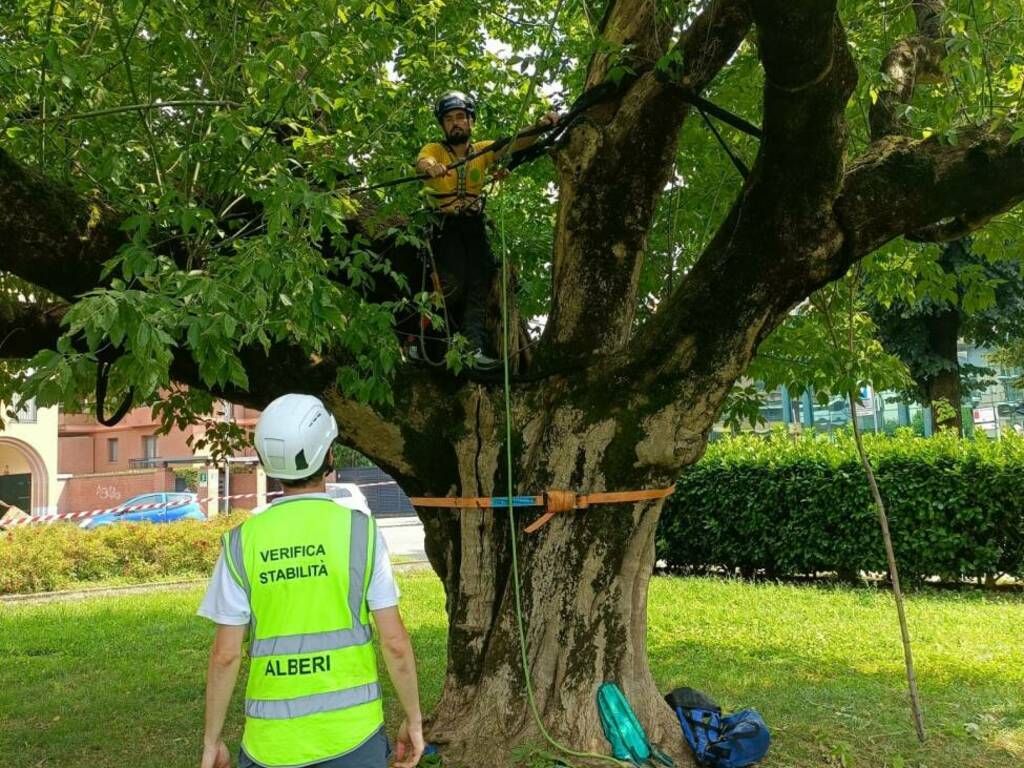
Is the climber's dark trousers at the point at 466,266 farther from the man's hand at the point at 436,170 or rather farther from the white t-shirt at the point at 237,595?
the white t-shirt at the point at 237,595

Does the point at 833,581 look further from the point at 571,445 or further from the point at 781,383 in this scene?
the point at 571,445

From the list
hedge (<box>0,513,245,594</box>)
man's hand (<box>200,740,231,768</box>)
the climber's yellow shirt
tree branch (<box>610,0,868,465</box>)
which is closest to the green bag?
tree branch (<box>610,0,868,465</box>)

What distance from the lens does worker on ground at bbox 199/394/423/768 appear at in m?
2.47

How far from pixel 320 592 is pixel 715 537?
1125cm

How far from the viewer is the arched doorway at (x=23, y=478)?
31.3 meters

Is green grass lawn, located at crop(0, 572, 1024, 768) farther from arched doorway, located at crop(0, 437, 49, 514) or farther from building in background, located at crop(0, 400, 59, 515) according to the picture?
arched doorway, located at crop(0, 437, 49, 514)

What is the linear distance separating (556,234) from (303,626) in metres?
3.22

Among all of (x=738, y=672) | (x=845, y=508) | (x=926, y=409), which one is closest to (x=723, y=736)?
(x=738, y=672)

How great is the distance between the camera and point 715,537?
13062mm

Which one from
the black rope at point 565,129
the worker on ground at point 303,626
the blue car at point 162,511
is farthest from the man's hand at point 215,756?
the blue car at point 162,511

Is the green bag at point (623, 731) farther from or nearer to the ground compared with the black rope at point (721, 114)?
nearer to the ground

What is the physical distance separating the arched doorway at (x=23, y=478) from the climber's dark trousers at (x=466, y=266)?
99.3 ft

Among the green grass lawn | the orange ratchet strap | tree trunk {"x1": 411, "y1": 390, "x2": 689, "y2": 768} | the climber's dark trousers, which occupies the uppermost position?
the climber's dark trousers

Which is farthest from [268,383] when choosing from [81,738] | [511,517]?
[81,738]
